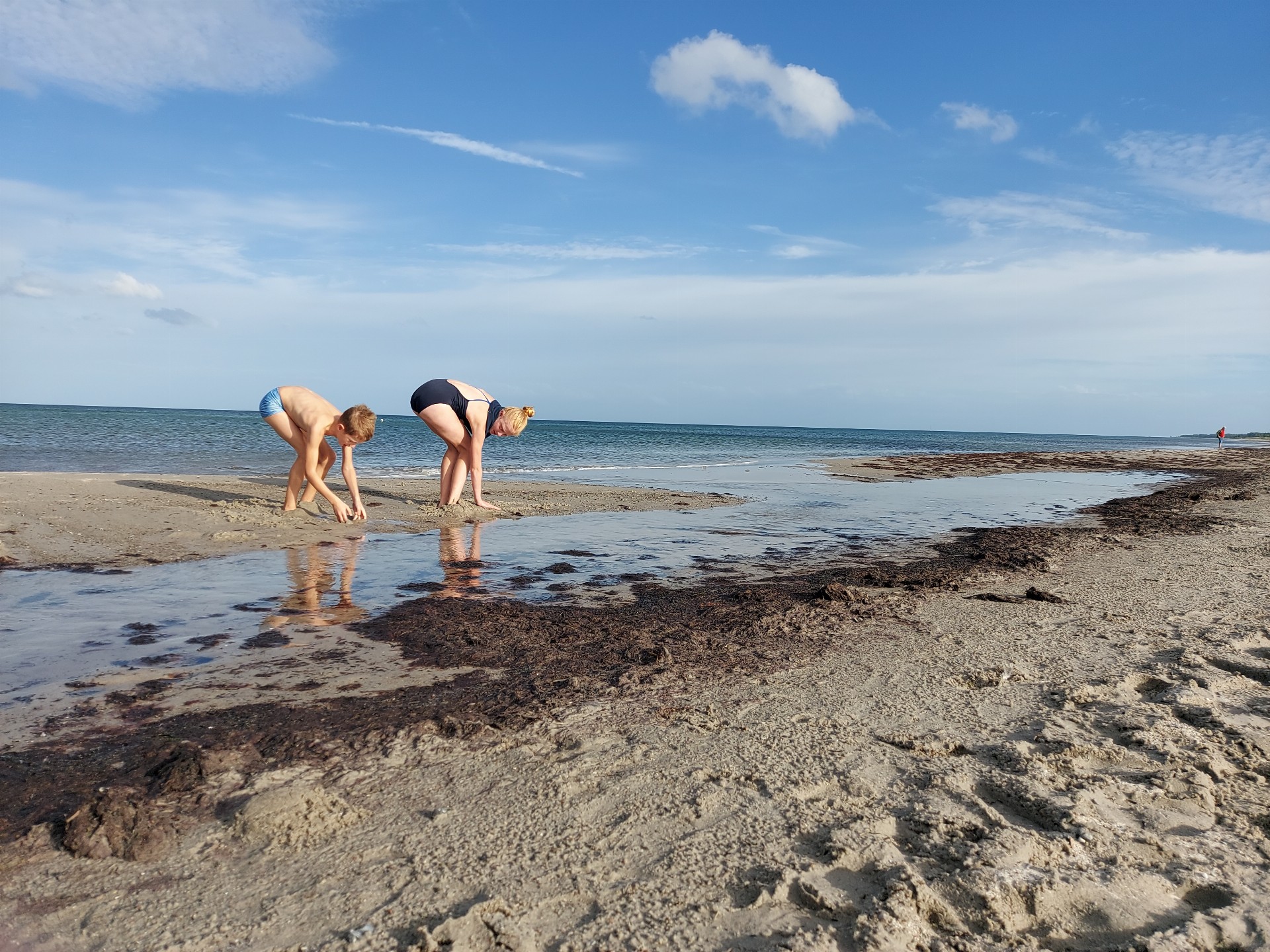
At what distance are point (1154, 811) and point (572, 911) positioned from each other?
76.4 inches

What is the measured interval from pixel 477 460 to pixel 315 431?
2189 millimetres

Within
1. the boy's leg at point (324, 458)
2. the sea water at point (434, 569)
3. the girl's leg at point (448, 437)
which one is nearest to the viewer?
the sea water at point (434, 569)

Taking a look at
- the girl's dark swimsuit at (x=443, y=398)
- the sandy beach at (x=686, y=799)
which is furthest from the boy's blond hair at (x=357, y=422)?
the sandy beach at (x=686, y=799)

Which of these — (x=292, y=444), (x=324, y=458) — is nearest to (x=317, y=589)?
(x=292, y=444)

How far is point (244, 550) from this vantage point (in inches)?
293

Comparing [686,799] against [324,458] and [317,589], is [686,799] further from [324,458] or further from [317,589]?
[324,458]

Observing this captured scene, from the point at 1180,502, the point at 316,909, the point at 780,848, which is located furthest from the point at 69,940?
the point at 1180,502

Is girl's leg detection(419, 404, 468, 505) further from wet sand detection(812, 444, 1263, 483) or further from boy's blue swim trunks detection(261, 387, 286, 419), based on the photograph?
wet sand detection(812, 444, 1263, 483)

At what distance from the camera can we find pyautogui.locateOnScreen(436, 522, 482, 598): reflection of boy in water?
5.97 meters

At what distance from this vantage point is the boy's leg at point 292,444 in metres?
9.09

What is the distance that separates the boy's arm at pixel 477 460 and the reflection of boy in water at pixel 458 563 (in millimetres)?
1146

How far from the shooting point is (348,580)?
623 cm

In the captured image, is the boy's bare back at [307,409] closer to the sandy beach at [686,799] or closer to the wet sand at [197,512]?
the wet sand at [197,512]

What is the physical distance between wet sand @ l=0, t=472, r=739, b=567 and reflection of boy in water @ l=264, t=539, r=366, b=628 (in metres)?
0.60
